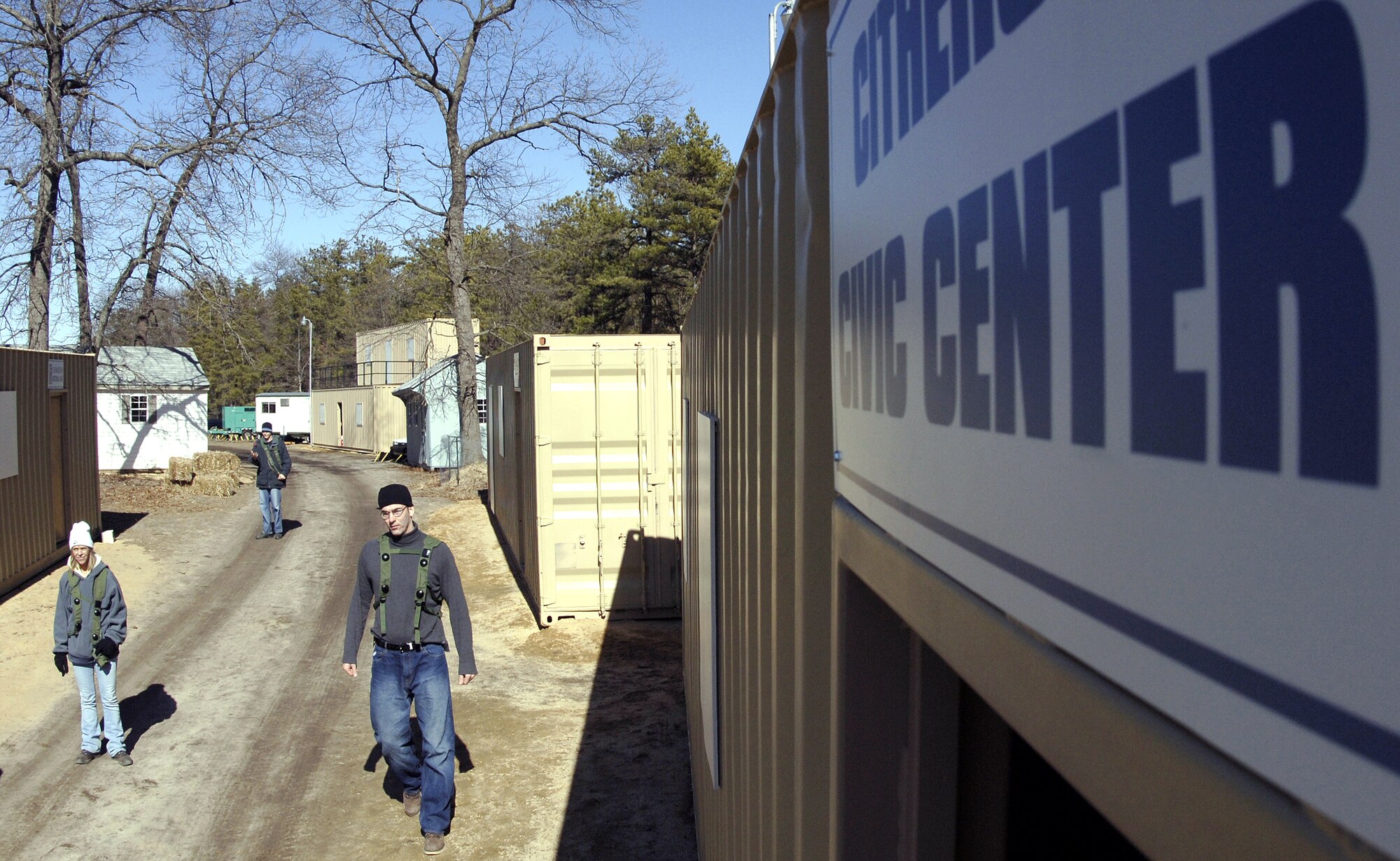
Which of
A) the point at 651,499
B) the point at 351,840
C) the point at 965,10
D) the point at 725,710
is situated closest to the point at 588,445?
the point at 651,499

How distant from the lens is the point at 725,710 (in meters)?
3.77

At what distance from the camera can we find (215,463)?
25.8 m

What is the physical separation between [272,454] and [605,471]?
879cm

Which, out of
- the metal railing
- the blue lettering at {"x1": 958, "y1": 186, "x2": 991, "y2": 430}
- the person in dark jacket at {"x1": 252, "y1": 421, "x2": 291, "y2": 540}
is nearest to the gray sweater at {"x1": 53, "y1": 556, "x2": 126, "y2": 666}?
the blue lettering at {"x1": 958, "y1": 186, "x2": 991, "y2": 430}

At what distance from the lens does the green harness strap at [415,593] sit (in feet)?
20.5

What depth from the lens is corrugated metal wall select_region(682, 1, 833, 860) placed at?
1958 mm

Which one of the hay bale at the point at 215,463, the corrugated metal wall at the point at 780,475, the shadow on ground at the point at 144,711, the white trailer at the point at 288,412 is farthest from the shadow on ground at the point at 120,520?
the white trailer at the point at 288,412

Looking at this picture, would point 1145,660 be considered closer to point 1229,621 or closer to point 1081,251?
point 1229,621

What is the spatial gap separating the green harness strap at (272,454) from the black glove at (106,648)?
9.90 meters

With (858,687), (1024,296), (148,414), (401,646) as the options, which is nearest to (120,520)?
(148,414)

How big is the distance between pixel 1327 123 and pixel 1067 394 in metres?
0.30

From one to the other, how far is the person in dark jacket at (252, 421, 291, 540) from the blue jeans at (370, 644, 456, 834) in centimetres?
1207

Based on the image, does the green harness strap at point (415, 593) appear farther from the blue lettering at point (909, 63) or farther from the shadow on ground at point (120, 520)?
the shadow on ground at point (120, 520)

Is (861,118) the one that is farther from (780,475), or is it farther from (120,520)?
(120,520)
